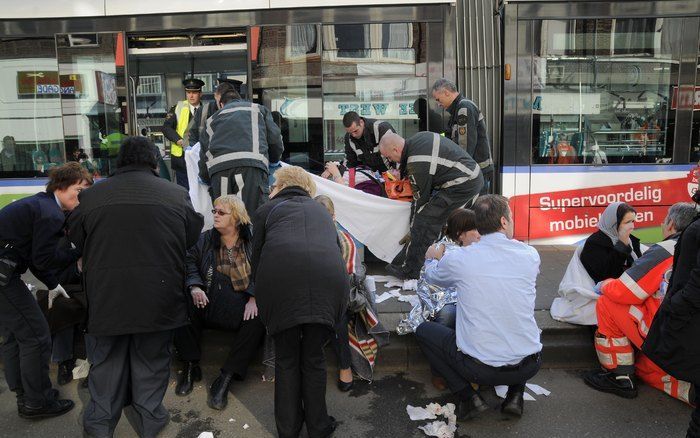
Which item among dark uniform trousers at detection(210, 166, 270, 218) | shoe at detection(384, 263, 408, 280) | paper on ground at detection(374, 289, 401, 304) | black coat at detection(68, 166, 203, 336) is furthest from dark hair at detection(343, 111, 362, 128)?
black coat at detection(68, 166, 203, 336)

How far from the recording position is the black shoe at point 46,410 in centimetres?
344

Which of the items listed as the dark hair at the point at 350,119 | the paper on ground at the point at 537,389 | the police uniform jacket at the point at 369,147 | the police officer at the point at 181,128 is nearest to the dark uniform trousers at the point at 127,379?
the paper on ground at the point at 537,389

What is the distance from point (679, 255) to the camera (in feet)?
9.21

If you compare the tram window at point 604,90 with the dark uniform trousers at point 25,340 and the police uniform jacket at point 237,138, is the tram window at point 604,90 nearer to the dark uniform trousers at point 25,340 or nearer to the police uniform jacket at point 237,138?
the police uniform jacket at point 237,138

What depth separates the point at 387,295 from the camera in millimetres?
4891

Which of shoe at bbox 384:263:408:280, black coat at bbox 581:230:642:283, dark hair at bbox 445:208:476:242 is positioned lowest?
shoe at bbox 384:263:408:280

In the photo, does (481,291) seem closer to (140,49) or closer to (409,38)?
(409,38)

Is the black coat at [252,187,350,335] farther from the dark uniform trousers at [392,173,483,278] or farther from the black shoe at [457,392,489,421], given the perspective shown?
the dark uniform trousers at [392,173,483,278]

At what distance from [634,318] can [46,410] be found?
3.80 metres

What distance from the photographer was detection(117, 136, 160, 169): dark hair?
302 centimetres

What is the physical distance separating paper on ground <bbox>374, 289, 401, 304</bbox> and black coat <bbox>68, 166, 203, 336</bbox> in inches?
83.4

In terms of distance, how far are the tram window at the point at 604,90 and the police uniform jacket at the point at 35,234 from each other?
4.84 meters

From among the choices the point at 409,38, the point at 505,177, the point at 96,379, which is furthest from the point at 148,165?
the point at 505,177

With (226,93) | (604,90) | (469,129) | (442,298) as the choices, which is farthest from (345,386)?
(604,90)
